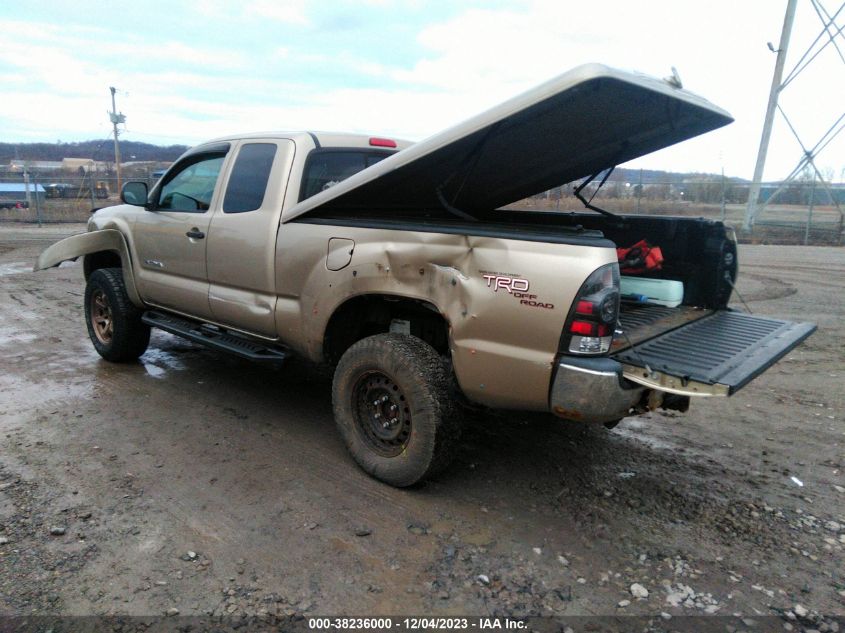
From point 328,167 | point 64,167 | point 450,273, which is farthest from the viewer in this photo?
point 64,167

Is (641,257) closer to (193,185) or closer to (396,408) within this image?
(396,408)

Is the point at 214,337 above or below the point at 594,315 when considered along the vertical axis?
below

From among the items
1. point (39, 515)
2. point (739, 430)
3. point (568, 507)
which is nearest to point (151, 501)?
point (39, 515)

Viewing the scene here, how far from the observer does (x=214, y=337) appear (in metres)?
4.77

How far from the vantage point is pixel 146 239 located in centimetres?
534

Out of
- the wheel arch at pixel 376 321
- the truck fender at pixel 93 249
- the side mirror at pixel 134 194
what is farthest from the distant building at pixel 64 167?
the wheel arch at pixel 376 321

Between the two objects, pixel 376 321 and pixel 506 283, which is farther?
pixel 376 321

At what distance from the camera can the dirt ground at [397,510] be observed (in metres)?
2.73

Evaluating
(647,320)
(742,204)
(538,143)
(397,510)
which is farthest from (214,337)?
(742,204)

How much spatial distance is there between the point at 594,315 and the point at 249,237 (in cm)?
255

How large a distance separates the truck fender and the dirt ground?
0.99 meters

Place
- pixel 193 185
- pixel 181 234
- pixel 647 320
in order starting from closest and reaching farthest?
pixel 647 320 < pixel 181 234 < pixel 193 185

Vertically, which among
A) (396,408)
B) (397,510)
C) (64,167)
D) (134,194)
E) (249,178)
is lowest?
(397,510)

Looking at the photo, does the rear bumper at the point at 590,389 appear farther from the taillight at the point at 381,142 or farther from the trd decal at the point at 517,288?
the taillight at the point at 381,142
